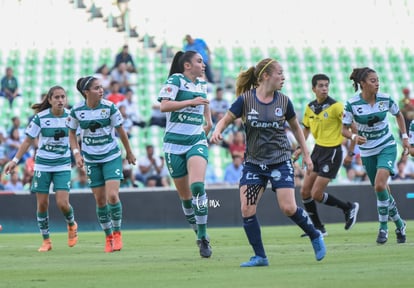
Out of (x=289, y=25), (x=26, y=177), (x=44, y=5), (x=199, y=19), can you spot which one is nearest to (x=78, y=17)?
(x=44, y=5)

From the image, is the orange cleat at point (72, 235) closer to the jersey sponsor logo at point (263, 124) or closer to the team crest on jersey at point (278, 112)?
the jersey sponsor logo at point (263, 124)

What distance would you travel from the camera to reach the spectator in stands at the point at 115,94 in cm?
2788

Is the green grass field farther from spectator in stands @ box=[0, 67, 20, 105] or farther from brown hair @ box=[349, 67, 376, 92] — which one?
spectator in stands @ box=[0, 67, 20, 105]

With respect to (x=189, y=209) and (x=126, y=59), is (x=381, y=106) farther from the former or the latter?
(x=126, y=59)

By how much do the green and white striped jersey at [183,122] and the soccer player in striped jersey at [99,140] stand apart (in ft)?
4.70

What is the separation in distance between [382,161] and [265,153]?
3882 mm

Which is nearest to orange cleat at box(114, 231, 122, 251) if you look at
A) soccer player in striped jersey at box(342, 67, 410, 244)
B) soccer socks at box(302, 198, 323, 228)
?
soccer player in striped jersey at box(342, 67, 410, 244)

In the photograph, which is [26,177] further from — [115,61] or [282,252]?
[282,252]

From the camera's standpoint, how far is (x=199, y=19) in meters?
34.2

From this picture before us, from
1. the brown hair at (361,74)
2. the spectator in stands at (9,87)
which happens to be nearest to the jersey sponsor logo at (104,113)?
the brown hair at (361,74)

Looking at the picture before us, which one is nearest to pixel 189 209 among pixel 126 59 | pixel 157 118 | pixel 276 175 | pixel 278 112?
pixel 276 175

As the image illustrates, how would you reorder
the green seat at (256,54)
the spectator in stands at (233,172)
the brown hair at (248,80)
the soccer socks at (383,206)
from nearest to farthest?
the brown hair at (248,80), the soccer socks at (383,206), the spectator in stands at (233,172), the green seat at (256,54)

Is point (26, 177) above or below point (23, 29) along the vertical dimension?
below

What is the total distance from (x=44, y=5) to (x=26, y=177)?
33.6 ft
